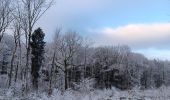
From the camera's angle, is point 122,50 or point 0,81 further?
A: point 122,50

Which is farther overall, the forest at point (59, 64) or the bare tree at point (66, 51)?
the bare tree at point (66, 51)

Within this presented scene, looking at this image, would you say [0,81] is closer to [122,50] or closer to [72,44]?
[72,44]

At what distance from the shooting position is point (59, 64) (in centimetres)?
6788

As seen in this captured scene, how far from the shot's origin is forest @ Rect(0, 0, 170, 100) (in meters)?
38.6

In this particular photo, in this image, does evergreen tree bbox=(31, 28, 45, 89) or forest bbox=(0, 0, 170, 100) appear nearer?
forest bbox=(0, 0, 170, 100)

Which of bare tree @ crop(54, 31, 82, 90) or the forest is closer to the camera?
the forest

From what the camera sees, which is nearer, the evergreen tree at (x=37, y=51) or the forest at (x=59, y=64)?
the forest at (x=59, y=64)

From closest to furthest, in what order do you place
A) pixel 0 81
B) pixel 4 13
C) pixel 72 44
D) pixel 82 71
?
pixel 4 13 → pixel 0 81 → pixel 72 44 → pixel 82 71

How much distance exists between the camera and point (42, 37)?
6569 cm

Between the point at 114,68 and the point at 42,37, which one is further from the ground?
the point at 42,37

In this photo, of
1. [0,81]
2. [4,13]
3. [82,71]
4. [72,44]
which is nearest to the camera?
[4,13]

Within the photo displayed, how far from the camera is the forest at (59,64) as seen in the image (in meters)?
38.6

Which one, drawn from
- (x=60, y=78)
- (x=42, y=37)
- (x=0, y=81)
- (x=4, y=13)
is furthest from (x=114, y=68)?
(x=4, y=13)

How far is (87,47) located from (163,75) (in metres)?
51.6
